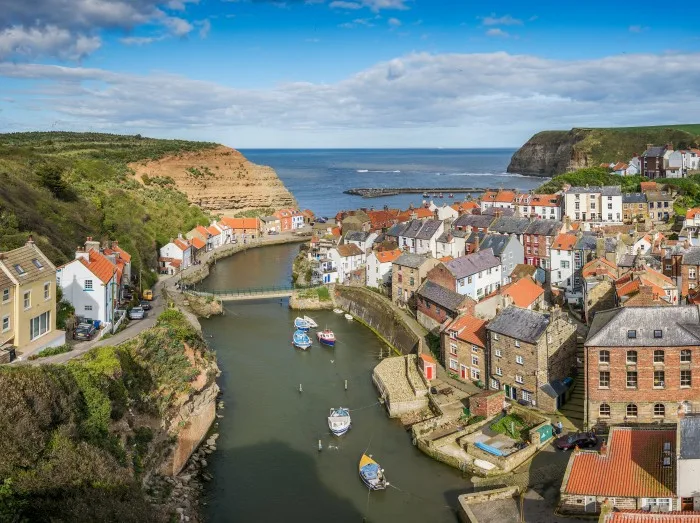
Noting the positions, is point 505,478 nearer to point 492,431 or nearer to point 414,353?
point 492,431

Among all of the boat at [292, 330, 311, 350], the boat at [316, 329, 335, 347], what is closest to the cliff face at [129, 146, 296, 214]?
the boat at [292, 330, 311, 350]

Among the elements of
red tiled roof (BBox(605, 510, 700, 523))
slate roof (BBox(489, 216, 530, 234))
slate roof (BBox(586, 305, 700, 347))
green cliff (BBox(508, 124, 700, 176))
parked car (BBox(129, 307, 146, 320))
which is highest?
green cliff (BBox(508, 124, 700, 176))

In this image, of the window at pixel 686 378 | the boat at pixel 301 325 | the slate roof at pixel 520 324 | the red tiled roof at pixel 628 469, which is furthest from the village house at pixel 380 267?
the red tiled roof at pixel 628 469

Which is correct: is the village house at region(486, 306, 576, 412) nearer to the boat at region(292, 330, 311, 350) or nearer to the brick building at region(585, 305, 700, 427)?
the brick building at region(585, 305, 700, 427)

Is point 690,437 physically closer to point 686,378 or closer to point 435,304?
point 686,378

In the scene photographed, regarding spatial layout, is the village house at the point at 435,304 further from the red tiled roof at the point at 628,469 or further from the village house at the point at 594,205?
the village house at the point at 594,205
